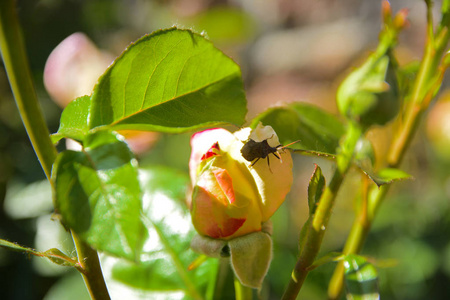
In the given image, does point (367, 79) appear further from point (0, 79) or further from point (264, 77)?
point (264, 77)

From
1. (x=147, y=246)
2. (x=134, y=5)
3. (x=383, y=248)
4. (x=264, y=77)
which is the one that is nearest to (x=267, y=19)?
(x=264, y=77)

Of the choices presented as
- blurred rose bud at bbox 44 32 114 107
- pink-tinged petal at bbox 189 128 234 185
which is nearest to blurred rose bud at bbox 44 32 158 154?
blurred rose bud at bbox 44 32 114 107

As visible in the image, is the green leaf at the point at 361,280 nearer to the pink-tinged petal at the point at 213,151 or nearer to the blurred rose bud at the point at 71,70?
the pink-tinged petal at the point at 213,151

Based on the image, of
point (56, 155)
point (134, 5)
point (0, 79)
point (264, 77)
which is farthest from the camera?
point (264, 77)

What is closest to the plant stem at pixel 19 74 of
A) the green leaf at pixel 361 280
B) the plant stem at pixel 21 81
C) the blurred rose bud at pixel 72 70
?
the plant stem at pixel 21 81

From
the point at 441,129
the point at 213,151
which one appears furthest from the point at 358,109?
the point at 441,129

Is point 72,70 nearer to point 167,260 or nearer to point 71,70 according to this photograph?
point 71,70

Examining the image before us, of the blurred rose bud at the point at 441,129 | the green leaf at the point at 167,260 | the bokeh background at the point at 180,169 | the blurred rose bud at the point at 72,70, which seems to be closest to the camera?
the green leaf at the point at 167,260
